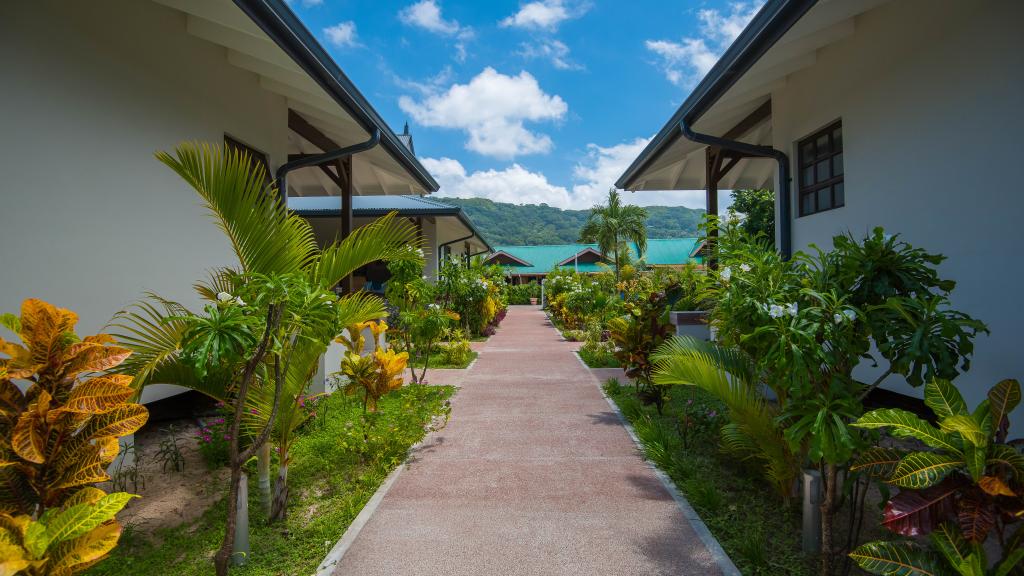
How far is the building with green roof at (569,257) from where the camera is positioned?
33906 millimetres

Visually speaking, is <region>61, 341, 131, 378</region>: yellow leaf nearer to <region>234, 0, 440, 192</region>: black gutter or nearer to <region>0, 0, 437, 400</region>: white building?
<region>0, 0, 437, 400</region>: white building

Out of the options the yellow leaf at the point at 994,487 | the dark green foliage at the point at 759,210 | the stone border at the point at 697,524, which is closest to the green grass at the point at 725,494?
the stone border at the point at 697,524

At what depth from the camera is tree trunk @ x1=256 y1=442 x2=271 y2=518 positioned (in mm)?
3266

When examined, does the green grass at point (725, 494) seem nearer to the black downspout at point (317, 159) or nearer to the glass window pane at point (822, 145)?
the glass window pane at point (822, 145)

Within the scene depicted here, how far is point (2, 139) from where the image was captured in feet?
10.1

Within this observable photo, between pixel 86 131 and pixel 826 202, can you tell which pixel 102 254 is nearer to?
pixel 86 131

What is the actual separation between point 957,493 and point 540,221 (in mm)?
85518

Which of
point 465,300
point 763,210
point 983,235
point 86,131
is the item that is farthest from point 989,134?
point 763,210

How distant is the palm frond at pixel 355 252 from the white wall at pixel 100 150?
6.23 ft

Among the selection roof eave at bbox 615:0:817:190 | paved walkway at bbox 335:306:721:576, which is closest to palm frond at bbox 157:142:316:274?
paved walkway at bbox 335:306:721:576

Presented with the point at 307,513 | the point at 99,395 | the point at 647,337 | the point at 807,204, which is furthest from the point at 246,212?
the point at 807,204

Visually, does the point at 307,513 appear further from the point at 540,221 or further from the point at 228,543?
the point at 540,221

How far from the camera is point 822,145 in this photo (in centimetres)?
604

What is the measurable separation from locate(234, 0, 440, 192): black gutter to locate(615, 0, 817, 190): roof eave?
3628mm
